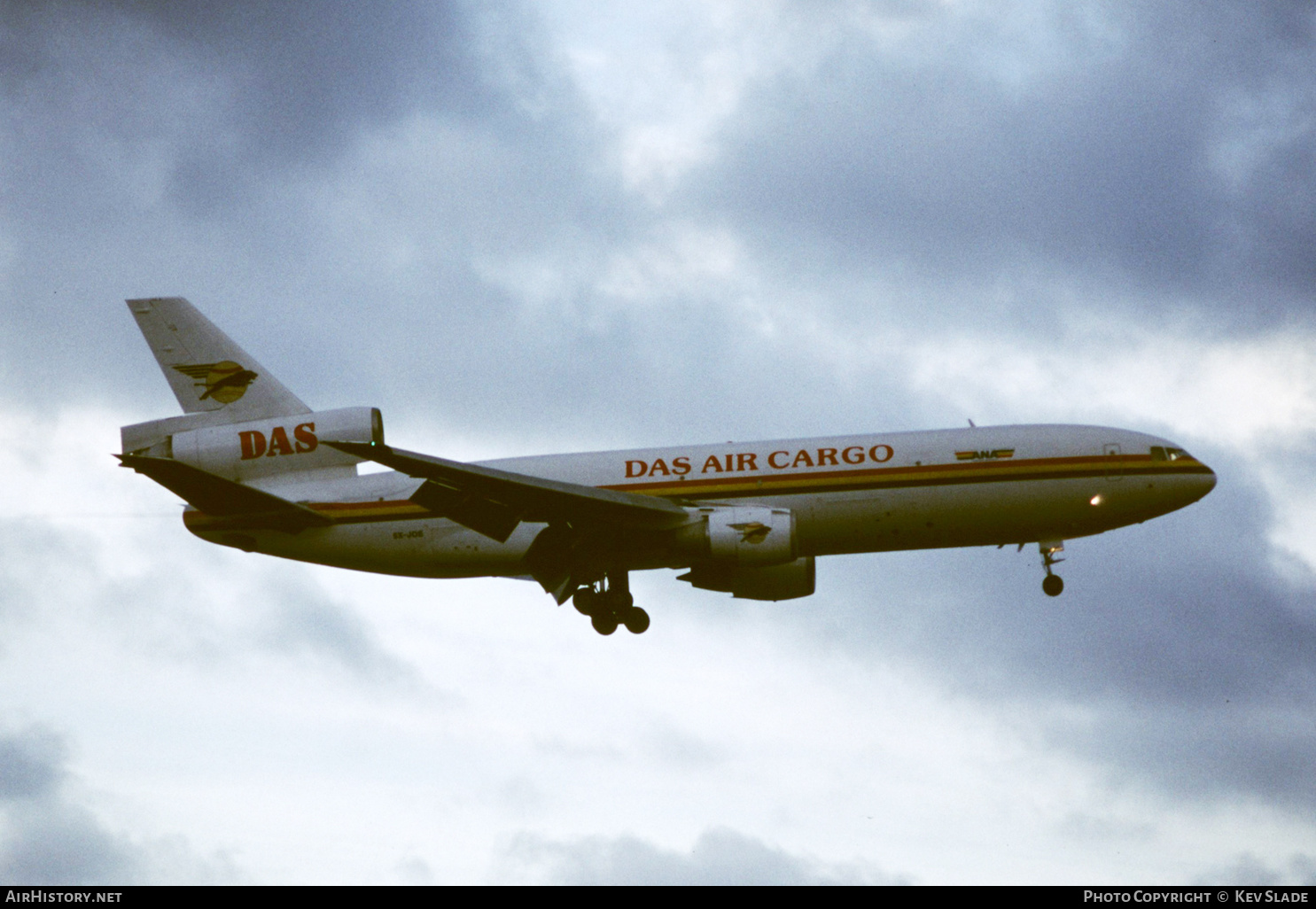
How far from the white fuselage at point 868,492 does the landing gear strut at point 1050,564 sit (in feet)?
1.37

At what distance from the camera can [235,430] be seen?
138 feet

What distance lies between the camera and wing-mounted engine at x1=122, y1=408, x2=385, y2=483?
4141 cm

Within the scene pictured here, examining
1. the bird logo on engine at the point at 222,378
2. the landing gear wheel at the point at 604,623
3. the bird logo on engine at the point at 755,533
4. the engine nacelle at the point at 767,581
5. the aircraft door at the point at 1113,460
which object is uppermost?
the bird logo on engine at the point at 222,378

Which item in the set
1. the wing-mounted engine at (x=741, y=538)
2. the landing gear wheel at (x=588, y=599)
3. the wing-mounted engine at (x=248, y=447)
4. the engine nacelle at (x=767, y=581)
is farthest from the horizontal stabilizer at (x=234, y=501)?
the engine nacelle at (x=767, y=581)

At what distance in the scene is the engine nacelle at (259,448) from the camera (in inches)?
1629

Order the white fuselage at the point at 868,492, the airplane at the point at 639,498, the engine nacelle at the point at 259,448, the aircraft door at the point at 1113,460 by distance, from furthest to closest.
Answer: the engine nacelle at the point at 259,448, the aircraft door at the point at 1113,460, the white fuselage at the point at 868,492, the airplane at the point at 639,498

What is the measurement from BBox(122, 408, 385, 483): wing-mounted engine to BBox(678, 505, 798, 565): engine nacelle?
10.8 metres

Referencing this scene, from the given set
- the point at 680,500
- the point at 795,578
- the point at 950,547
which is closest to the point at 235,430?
the point at 680,500

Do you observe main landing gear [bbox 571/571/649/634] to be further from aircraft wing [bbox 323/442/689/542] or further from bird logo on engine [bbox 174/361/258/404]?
bird logo on engine [bbox 174/361/258/404]

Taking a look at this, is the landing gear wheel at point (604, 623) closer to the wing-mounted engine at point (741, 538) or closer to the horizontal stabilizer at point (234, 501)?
the wing-mounted engine at point (741, 538)

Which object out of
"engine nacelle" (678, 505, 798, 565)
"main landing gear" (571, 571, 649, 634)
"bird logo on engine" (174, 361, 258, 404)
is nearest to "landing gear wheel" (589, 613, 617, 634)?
"main landing gear" (571, 571, 649, 634)

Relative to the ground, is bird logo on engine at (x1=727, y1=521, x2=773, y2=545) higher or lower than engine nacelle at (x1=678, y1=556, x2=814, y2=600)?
lower

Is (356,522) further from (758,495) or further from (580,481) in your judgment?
(758,495)

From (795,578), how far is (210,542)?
58.2ft
